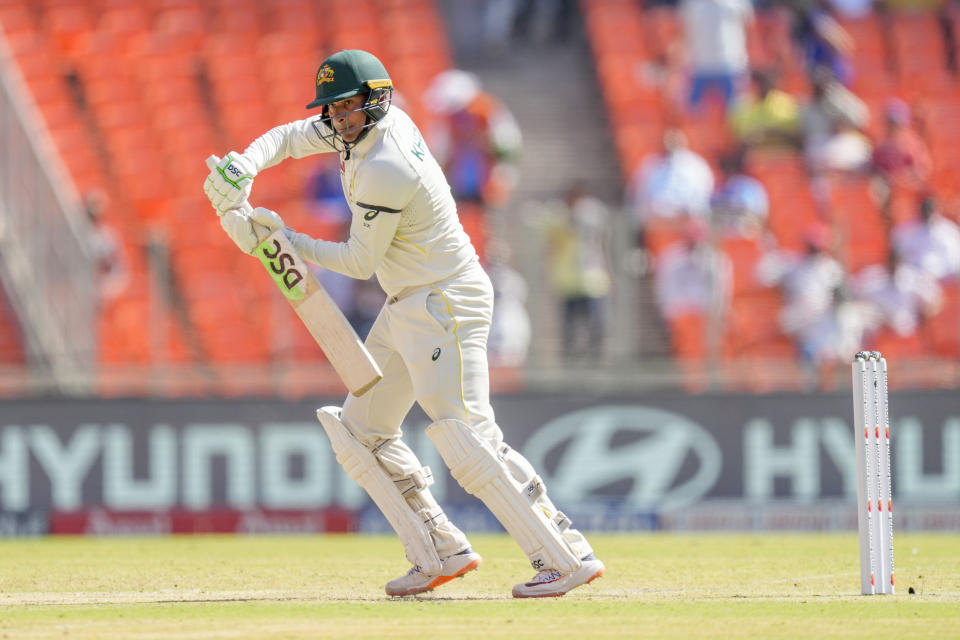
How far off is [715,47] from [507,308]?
5227 mm

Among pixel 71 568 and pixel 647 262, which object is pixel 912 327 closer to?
pixel 647 262

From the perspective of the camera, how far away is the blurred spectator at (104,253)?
12914 millimetres

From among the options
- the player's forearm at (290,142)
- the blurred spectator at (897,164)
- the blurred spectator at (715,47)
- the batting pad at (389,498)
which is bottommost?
→ the batting pad at (389,498)

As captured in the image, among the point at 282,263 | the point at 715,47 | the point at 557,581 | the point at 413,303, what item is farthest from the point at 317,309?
the point at 715,47

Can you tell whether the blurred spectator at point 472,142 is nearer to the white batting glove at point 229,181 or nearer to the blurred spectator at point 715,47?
the blurred spectator at point 715,47

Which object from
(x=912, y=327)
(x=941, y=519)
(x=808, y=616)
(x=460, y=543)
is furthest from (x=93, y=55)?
(x=808, y=616)

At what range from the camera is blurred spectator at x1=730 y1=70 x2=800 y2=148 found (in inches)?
619

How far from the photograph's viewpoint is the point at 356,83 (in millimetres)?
6473

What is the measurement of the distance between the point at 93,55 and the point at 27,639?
12.8 m

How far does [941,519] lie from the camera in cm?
1194

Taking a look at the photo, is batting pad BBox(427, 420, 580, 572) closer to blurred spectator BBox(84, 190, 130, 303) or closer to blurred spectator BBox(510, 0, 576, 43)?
blurred spectator BBox(84, 190, 130, 303)

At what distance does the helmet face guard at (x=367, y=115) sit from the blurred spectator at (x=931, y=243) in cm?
794

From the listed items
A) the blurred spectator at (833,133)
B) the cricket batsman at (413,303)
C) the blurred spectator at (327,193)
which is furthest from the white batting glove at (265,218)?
the blurred spectator at (833,133)

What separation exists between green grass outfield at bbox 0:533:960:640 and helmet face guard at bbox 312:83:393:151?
189 cm
